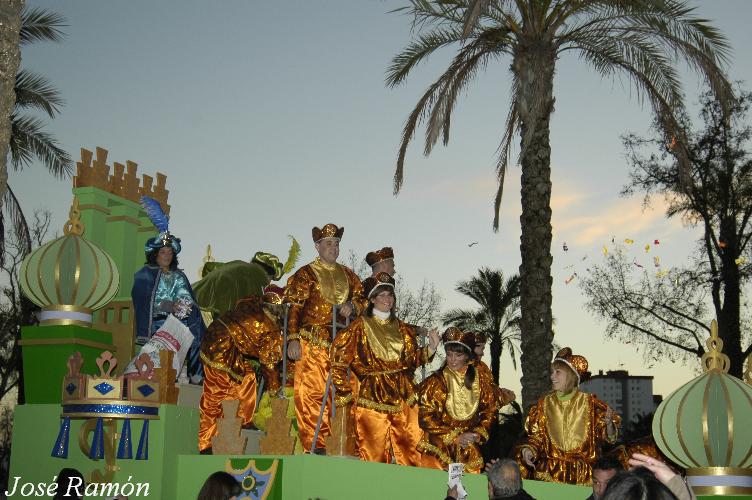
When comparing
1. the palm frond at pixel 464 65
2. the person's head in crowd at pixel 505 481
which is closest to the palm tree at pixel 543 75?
the palm frond at pixel 464 65

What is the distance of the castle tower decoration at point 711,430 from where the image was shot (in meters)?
10.3

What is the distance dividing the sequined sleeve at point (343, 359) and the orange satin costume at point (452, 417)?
829 millimetres

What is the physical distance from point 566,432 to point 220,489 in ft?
23.3

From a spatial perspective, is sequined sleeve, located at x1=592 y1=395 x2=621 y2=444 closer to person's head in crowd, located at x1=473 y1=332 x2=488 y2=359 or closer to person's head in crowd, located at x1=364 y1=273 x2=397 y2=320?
person's head in crowd, located at x1=473 y1=332 x2=488 y2=359

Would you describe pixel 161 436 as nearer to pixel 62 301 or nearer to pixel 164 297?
pixel 62 301

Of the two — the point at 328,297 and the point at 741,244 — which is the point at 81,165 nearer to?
the point at 328,297

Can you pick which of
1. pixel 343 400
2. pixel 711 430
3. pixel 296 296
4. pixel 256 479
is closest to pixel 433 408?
pixel 343 400

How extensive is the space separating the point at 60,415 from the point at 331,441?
9.47 ft

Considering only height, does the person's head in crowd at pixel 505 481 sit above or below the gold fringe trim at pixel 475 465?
above

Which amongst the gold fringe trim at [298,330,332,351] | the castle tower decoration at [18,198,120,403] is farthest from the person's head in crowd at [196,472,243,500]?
the castle tower decoration at [18,198,120,403]

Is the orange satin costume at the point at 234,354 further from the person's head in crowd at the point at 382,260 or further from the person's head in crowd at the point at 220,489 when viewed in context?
the person's head in crowd at the point at 220,489

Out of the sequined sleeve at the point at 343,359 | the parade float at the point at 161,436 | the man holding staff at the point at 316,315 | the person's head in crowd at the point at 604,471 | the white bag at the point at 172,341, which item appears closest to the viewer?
the person's head in crowd at the point at 604,471

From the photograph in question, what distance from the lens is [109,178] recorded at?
1494 cm

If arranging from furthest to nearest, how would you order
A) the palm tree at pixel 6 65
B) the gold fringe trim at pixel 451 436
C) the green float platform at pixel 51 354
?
1. the green float platform at pixel 51 354
2. the gold fringe trim at pixel 451 436
3. the palm tree at pixel 6 65
